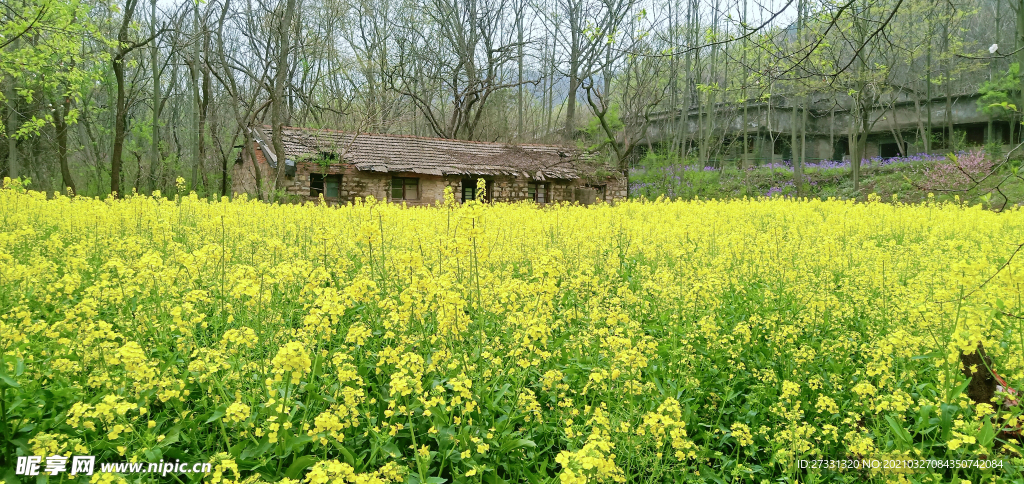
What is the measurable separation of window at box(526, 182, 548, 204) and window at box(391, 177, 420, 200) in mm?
5113

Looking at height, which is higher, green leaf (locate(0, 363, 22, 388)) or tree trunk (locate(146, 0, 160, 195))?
tree trunk (locate(146, 0, 160, 195))

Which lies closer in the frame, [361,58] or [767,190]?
[767,190]

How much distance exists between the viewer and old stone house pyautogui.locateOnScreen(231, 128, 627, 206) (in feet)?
65.1

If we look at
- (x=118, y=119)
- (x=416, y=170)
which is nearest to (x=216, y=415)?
(x=118, y=119)

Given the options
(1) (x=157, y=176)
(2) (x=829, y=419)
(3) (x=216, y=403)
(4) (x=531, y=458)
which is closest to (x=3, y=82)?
(1) (x=157, y=176)

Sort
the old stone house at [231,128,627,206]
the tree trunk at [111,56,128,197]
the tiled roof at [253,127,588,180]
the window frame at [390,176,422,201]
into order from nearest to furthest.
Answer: the tree trunk at [111,56,128,197], the old stone house at [231,128,627,206], the tiled roof at [253,127,588,180], the window frame at [390,176,422,201]

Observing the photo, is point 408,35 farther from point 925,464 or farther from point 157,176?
point 925,464

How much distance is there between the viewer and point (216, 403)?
2.67 meters

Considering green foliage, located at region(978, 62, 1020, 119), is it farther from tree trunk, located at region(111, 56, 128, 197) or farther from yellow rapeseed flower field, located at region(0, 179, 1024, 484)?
tree trunk, located at region(111, 56, 128, 197)

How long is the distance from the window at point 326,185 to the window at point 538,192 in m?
8.30

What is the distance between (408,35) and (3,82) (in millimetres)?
19517

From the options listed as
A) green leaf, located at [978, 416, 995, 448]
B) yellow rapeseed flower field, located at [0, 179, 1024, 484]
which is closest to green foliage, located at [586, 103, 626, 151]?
yellow rapeseed flower field, located at [0, 179, 1024, 484]

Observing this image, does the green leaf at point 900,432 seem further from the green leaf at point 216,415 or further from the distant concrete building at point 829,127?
the distant concrete building at point 829,127

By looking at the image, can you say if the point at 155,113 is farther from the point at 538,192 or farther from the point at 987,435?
the point at 987,435
